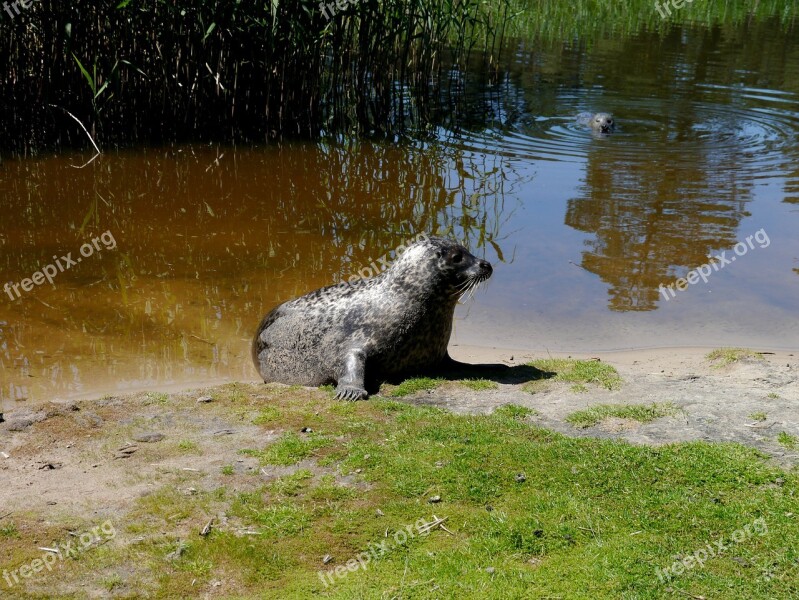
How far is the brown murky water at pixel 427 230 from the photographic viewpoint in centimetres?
927

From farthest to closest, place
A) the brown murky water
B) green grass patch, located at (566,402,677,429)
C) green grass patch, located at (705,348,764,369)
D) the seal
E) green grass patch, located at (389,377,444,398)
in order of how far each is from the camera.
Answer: the brown murky water, green grass patch, located at (705,348,764,369), the seal, green grass patch, located at (389,377,444,398), green grass patch, located at (566,402,677,429)

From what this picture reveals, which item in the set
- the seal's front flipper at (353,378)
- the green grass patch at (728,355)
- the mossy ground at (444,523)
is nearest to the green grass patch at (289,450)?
the mossy ground at (444,523)

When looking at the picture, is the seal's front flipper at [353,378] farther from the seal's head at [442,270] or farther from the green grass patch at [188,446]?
the green grass patch at [188,446]

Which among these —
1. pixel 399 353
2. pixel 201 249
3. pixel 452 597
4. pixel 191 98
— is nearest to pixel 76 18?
pixel 191 98

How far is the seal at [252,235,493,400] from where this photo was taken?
7.90 meters

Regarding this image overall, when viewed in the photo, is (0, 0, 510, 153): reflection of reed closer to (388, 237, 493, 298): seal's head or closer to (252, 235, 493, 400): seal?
(252, 235, 493, 400): seal

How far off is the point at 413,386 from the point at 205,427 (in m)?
1.80

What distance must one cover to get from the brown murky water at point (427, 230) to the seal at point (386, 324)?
0.73 metres

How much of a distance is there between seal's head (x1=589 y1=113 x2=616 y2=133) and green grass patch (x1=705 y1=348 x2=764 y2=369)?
9231 millimetres

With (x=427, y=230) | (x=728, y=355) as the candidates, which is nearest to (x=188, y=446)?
(x=728, y=355)

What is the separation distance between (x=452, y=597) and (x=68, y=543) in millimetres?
2038

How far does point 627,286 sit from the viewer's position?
34.3 feet

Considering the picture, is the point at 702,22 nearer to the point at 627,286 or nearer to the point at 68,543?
the point at 627,286

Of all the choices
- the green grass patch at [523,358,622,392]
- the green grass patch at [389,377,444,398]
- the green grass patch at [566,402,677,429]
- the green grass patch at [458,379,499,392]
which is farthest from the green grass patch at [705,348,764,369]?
the green grass patch at [389,377,444,398]
